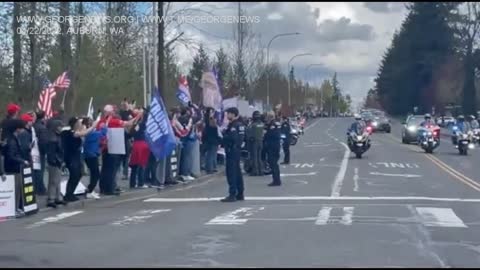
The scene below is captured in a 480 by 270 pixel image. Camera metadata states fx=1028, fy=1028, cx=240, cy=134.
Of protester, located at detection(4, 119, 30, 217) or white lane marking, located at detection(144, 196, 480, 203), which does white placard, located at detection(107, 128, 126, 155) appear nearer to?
white lane marking, located at detection(144, 196, 480, 203)

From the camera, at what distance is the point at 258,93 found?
71750 millimetres

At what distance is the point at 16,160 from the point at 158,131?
217 inches

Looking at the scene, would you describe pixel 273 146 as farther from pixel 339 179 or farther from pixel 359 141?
pixel 359 141

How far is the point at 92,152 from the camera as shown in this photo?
20.9 m

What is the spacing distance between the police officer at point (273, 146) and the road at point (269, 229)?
1.56 feet

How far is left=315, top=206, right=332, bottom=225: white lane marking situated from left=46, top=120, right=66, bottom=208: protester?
201 inches

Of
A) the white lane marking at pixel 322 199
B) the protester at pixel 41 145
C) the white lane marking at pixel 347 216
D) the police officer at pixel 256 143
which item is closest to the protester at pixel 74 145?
the protester at pixel 41 145

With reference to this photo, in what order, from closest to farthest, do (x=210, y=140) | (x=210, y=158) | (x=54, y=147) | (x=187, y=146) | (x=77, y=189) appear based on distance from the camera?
(x=54, y=147), (x=77, y=189), (x=187, y=146), (x=210, y=140), (x=210, y=158)

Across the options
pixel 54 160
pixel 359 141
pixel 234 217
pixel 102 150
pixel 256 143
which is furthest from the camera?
pixel 359 141

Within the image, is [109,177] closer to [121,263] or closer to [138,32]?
[121,263]

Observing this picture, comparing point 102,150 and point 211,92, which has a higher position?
point 211,92

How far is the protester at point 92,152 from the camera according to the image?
68.1ft

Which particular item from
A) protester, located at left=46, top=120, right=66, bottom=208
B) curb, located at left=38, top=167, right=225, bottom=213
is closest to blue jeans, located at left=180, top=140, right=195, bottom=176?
curb, located at left=38, top=167, right=225, bottom=213

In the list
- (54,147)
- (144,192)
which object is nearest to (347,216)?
(54,147)
